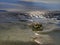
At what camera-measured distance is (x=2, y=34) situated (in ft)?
20.6

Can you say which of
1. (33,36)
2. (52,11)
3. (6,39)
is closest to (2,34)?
(6,39)

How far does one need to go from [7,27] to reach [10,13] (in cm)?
277

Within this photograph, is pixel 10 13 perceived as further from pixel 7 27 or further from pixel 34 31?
pixel 34 31

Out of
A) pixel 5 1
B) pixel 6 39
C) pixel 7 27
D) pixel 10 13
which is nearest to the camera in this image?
pixel 6 39

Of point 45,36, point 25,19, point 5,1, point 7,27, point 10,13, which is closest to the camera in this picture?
point 45,36

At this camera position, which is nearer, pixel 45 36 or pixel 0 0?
pixel 45 36

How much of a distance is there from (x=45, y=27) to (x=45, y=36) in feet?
3.97

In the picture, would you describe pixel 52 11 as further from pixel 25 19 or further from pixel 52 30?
pixel 52 30

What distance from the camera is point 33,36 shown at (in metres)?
6.14

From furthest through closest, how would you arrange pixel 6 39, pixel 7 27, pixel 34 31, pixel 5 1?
pixel 5 1
pixel 7 27
pixel 34 31
pixel 6 39

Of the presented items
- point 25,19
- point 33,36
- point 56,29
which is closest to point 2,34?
point 33,36

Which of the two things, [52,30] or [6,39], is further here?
[52,30]

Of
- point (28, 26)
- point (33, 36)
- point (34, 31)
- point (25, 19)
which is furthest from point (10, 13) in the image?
point (33, 36)

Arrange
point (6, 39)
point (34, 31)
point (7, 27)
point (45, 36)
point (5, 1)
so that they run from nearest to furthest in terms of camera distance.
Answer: point (6, 39)
point (45, 36)
point (34, 31)
point (7, 27)
point (5, 1)
